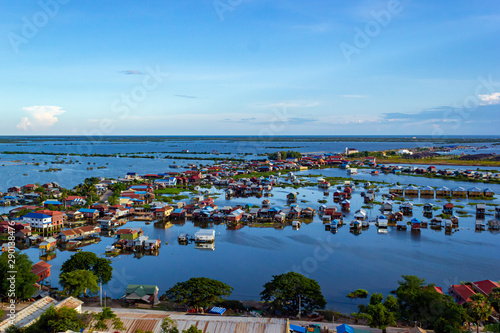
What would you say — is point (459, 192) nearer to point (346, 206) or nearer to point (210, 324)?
point (346, 206)

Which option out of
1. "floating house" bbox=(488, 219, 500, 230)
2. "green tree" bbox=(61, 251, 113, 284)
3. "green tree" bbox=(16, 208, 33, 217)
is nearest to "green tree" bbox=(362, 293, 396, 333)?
"green tree" bbox=(61, 251, 113, 284)

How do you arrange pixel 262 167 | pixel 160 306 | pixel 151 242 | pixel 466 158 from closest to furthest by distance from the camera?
1. pixel 160 306
2. pixel 151 242
3. pixel 262 167
4. pixel 466 158

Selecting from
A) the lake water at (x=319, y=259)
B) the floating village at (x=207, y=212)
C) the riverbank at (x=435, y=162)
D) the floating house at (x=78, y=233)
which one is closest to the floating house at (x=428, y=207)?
the floating village at (x=207, y=212)

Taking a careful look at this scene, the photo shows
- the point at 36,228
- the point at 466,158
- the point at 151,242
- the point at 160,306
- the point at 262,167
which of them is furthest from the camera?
the point at 466,158

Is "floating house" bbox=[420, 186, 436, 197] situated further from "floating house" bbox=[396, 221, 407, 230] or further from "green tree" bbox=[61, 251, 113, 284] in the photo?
"green tree" bbox=[61, 251, 113, 284]

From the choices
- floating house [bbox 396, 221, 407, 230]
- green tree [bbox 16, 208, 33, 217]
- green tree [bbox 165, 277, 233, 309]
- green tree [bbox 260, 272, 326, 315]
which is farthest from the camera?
green tree [bbox 16, 208, 33, 217]

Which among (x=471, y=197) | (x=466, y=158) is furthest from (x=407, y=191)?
(x=466, y=158)

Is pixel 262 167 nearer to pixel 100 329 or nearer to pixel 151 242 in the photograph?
pixel 151 242

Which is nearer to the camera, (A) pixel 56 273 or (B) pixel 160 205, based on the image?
(A) pixel 56 273
